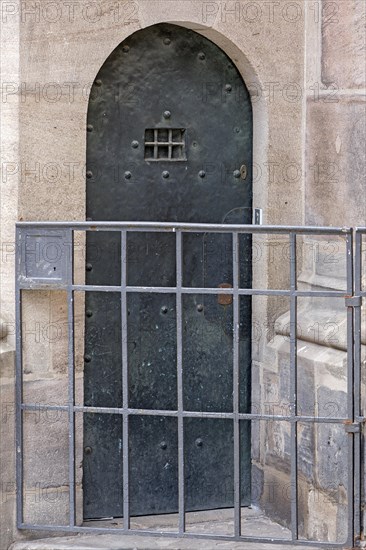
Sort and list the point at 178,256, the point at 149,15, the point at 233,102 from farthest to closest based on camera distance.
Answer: the point at 233,102 → the point at 149,15 → the point at 178,256

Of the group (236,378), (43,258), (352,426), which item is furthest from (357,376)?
(43,258)

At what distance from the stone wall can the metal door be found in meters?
0.13

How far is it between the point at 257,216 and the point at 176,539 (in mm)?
1695

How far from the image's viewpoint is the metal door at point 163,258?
5.23 meters

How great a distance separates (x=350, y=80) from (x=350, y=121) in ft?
0.67

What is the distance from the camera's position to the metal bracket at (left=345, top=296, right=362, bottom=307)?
464 centimetres

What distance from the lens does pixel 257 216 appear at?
5473mm

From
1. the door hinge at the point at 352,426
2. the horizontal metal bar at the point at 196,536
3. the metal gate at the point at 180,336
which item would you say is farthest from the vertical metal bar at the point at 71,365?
the door hinge at the point at 352,426

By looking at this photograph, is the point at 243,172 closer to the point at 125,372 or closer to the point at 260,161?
the point at 260,161

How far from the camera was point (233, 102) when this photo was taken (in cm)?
545

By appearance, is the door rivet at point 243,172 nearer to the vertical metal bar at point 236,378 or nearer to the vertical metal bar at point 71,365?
the vertical metal bar at point 236,378

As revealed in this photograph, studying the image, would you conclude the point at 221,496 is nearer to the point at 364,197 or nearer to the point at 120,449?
the point at 120,449

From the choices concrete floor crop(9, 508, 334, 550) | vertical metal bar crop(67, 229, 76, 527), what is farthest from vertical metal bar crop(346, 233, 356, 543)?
vertical metal bar crop(67, 229, 76, 527)

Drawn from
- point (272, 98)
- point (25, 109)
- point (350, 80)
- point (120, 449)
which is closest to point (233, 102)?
point (272, 98)
